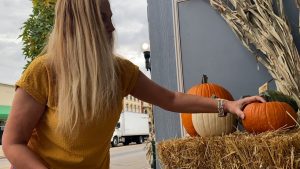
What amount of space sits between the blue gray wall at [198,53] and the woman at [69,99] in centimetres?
362

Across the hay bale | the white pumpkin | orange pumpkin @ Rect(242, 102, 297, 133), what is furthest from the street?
orange pumpkin @ Rect(242, 102, 297, 133)

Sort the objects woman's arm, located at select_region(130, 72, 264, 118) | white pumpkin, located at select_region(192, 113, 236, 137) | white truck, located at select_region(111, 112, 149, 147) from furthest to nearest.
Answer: white truck, located at select_region(111, 112, 149, 147) < white pumpkin, located at select_region(192, 113, 236, 137) < woman's arm, located at select_region(130, 72, 264, 118)

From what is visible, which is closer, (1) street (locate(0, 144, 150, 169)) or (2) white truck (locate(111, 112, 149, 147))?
(1) street (locate(0, 144, 150, 169))

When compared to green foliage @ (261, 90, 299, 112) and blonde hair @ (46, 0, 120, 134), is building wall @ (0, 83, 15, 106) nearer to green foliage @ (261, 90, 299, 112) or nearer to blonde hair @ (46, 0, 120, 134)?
green foliage @ (261, 90, 299, 112)

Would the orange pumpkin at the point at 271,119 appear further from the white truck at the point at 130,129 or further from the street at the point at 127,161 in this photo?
the white truck at the point at 130,129

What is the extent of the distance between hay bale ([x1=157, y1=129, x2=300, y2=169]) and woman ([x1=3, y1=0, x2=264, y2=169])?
4.25ft

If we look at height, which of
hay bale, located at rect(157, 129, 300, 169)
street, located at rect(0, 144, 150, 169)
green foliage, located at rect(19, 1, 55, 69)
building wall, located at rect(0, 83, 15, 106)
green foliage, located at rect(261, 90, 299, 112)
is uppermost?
building wall, located at rect(0, 83, 15, 106)

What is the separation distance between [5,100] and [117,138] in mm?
14618

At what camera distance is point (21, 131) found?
1522 mm

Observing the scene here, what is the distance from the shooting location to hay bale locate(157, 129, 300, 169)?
8.50ft

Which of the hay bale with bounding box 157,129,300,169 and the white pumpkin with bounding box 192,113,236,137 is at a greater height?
the white pumpkin with bounding box 192,113,236,137

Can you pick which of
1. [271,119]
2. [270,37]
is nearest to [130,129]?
[270,37]

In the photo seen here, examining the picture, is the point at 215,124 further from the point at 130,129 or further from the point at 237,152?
the point at 130,129

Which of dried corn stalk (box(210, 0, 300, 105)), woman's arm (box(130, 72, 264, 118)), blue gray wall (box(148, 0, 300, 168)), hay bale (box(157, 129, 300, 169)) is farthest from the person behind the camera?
blue gray wall (box(148, 0, 300, 168))
